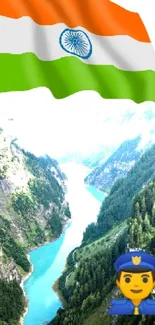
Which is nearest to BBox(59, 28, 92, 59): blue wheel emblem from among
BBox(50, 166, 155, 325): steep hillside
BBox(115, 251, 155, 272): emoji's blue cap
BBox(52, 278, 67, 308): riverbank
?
BBox(50, 166, 155, 325): steep hillside

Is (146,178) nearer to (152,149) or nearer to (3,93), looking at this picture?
(152,149)

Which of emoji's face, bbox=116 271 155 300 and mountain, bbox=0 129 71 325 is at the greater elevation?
mountain, bbox=0 129 71 325

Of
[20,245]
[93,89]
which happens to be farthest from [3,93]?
[20,245]

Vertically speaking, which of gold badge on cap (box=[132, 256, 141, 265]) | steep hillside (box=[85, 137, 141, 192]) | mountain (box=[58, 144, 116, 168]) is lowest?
gold badge on cap (box=[132, 256, 141, 265])

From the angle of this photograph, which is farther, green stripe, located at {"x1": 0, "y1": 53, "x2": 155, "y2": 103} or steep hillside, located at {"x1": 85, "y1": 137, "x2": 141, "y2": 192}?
steep hillside, located at {"x1": 85, "y1": 137, "x2": 141, "y2": 192}

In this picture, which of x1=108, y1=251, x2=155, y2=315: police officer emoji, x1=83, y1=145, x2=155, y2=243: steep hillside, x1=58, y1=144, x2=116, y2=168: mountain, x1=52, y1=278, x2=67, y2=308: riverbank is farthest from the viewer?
x1=58, y1=144, x2=116, y2=168: mountain

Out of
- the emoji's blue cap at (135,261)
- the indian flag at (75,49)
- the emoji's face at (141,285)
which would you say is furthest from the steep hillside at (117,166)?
the emoji's face at (141,285)

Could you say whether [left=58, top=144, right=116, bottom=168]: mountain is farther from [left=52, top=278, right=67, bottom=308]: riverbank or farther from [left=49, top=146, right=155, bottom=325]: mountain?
[left=52, top=278, right=67, bottom=308]: riverbank
